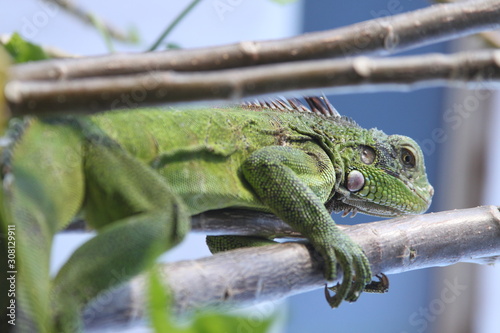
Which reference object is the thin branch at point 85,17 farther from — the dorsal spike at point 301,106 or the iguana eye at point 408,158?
the iguana eye at point 408,158

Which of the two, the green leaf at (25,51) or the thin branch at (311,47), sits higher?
the green leaf at (25,51)

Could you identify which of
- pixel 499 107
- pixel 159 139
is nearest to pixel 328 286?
pixel 159 139

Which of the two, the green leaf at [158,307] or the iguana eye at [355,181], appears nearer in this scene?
the green leaf at [158,307]

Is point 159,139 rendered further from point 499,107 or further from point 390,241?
point 499,107

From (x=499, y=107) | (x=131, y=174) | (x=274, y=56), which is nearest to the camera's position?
(x=274, y=56)

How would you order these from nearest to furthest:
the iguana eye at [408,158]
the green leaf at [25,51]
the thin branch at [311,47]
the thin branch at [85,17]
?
the thin branch at [311,47] → the green leaf at [25,51] → the iguana eye at [408,158] → the thin branch at [85,17]

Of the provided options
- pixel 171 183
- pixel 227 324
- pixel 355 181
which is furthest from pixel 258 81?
pixel 355 181

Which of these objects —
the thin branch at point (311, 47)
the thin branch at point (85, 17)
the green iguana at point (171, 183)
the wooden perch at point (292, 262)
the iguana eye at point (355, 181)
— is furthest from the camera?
the thin branch at point (85, 17)

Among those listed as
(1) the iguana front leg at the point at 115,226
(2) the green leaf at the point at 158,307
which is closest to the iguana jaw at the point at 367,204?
(1) the iguana front leg at the point at 115,226
